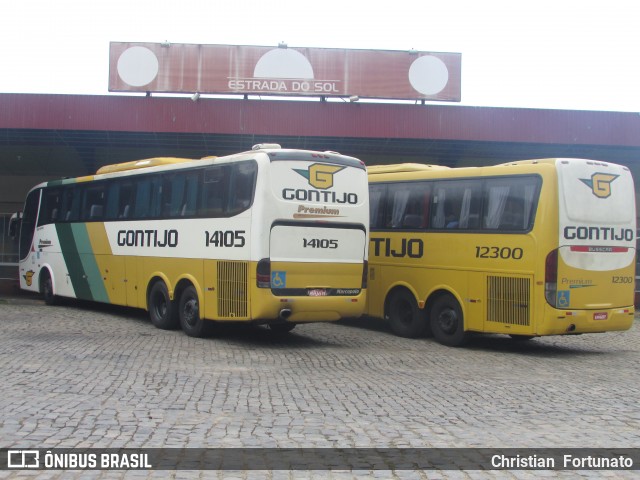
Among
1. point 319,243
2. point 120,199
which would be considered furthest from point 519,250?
point 120,199

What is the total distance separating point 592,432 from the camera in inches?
302

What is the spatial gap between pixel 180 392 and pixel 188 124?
576 inches

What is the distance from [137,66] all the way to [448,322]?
16.5 m

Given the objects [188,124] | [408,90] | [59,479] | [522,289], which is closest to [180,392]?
[59,479]

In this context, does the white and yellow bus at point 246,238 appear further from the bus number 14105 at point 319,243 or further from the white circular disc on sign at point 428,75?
the white circular disc on sign at point 428,75

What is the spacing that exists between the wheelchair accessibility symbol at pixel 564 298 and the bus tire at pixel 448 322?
1.91 metres

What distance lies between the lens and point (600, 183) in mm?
14070

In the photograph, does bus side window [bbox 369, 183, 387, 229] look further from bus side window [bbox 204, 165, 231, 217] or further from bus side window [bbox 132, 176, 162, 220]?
bus side window [bbox 132, 176, 162, 220]

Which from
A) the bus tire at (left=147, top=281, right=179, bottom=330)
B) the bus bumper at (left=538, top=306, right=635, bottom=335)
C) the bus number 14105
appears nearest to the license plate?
the bus number 14105

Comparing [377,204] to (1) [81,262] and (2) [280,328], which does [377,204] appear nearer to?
(2) [280,328]

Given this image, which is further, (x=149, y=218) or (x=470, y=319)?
(x=149, y=218)

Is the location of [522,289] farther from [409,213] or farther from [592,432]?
[592,432]

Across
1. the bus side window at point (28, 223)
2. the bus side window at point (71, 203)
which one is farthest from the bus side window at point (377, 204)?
the bus side window at point (28, 223)

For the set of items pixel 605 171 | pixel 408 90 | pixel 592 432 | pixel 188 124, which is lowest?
pixel 592 432
